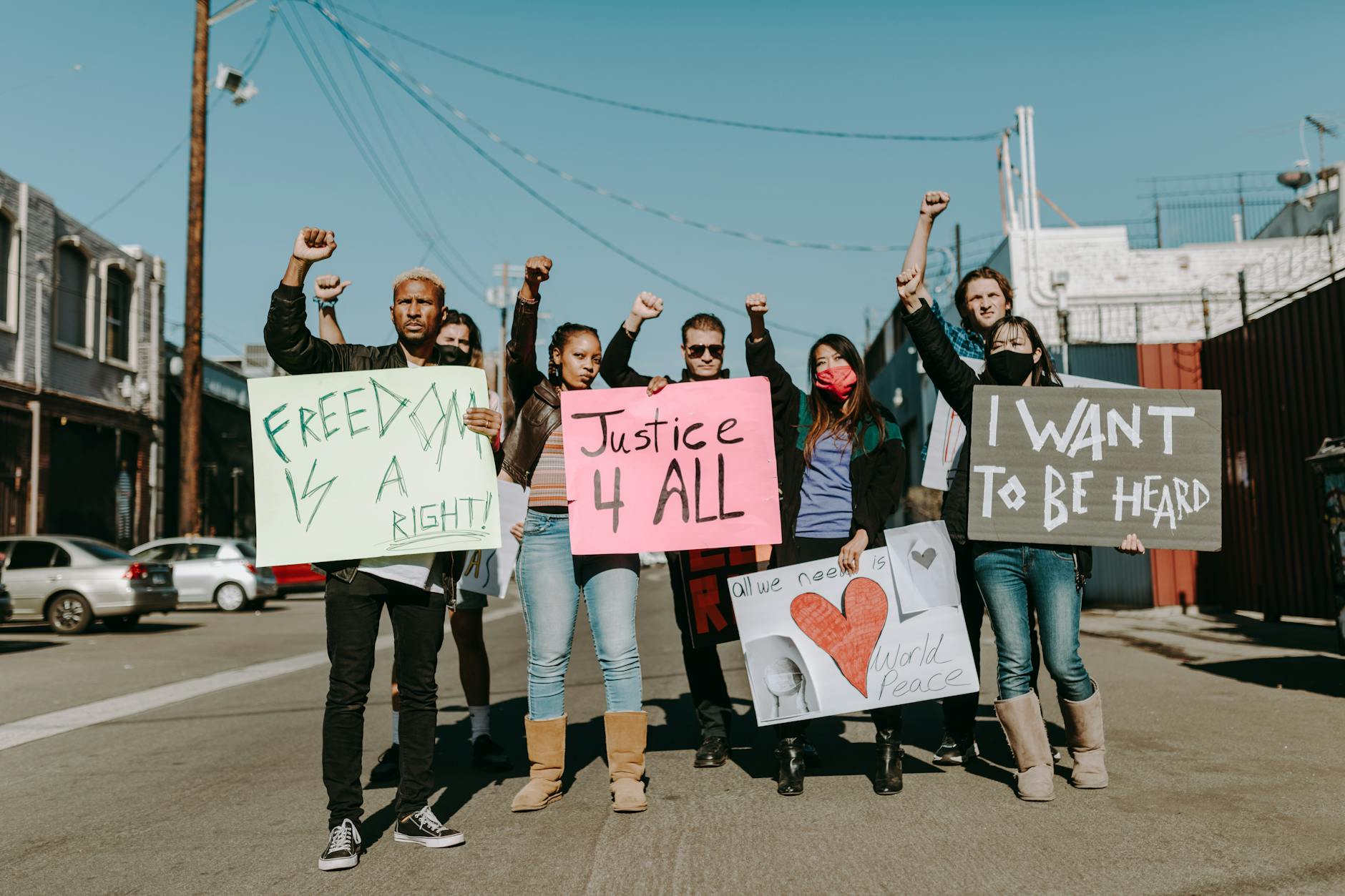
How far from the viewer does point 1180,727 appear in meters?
6.38

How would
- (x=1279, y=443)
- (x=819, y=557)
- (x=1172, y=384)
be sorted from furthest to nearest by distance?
(x=1172, y=384) → (x=1279, y=443) → (x=819, y=557)

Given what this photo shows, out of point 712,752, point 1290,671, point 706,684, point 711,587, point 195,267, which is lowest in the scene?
point 1290,671

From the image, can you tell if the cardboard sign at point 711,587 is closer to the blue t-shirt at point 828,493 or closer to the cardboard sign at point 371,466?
the blue t-shirt at point 828,493

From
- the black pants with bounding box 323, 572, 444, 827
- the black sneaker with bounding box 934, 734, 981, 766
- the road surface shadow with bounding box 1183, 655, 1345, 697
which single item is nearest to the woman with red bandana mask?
the black sneaker with bounding box 934, 734, 981, 766

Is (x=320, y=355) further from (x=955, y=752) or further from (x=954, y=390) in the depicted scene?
(x=955, y=752)

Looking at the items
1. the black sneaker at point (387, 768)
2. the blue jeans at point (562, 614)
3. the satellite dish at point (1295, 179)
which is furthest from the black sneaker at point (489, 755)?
the satellite dish at point (1295, 179)

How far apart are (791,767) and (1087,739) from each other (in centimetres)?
129

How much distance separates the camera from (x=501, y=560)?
623 centimetres

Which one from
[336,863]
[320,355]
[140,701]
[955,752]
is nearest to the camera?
[336,863]

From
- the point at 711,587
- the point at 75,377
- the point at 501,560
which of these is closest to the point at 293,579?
the point at 75,377

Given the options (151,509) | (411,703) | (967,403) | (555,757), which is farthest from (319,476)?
(151,509)

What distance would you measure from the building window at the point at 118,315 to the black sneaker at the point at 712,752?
972 inches

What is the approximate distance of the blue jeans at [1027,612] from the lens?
189 inches

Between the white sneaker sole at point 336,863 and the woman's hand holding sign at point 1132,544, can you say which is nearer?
the white sneaker sole at point 336,863
